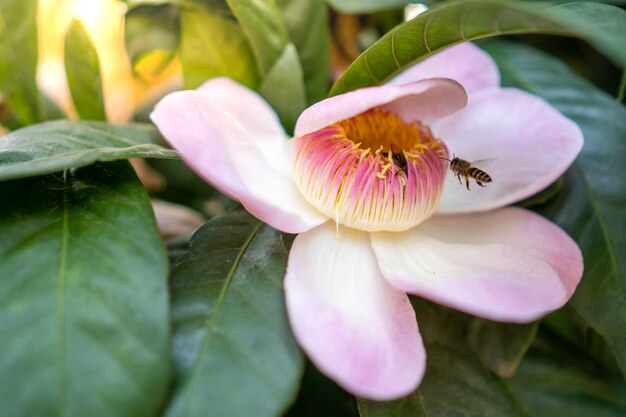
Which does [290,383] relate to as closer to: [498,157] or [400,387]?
[400,387]

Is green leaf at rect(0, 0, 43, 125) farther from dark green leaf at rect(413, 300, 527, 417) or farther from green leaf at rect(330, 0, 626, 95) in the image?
dark green leaf at rect(413, 300, 527, 417)

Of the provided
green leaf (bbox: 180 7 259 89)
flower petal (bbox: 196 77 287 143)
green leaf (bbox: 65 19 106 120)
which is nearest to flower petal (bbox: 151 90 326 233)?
flower petal (bbox: 196 77 287 143)

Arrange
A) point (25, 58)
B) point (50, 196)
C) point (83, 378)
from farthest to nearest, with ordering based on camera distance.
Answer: point (25, 58), point (50, 196), point (83, 378)

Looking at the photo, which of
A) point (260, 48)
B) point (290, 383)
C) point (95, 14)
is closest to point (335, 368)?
point (290, 383)

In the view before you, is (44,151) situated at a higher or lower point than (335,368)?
higher

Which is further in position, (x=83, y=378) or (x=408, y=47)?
(x=408, y=47)

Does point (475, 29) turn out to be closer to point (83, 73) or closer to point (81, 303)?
point (81, 303)
